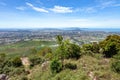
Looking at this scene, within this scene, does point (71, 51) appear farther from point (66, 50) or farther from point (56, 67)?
point (56, 67)

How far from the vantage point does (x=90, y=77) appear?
17594 mm

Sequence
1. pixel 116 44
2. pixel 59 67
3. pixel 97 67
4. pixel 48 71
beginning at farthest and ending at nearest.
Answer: pixel 116 44 → pixel 48 71 → pixel 59 67 → pixel 97 67

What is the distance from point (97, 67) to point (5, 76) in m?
14.5

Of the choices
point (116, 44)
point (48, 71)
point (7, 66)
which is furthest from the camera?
point (7, 66)

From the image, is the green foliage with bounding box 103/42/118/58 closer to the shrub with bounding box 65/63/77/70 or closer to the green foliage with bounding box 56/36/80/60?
the green foliage with bounding box 56/36/80/60

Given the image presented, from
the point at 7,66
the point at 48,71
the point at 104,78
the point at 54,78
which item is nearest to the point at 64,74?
the point at 54,78

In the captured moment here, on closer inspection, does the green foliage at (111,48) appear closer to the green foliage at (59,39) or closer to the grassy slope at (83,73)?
the grassy slope at (83,73)

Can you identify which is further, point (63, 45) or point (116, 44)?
point (116, 44)

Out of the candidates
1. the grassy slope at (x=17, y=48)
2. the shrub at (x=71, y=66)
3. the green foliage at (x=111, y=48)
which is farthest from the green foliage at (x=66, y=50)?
the grassy slope at (x=17, y=48)

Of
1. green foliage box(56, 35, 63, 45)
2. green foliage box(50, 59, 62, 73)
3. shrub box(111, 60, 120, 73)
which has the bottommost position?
green foliage box(50, 59, 62, 73)

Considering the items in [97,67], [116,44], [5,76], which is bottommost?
[5,76]

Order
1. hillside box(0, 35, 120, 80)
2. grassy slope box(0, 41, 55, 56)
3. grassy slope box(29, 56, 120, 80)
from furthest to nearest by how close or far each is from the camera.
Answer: grassy slope box(0, 41, 55, 56), hillside box(0, 35, 120, 80), grassy slope box(29, 56, 120, 80)

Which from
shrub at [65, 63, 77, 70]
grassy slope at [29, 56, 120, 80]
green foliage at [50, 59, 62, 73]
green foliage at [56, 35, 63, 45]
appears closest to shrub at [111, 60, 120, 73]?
grassy slope at [29, 56, 120, 80]

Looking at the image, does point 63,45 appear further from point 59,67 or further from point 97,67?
point 97,67
